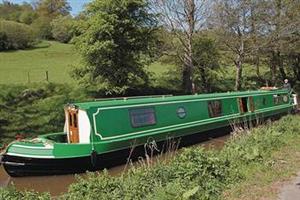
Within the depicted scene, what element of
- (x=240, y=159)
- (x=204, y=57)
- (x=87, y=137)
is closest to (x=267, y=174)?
(x=240, y=159)

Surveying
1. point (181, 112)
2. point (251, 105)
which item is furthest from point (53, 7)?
point (181, 112)

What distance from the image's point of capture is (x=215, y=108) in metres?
21.1

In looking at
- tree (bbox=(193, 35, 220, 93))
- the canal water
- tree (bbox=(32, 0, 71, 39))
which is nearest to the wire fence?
tree (bbox=(193, 35, 220, 93))

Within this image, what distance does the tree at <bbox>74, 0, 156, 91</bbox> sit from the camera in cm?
2428

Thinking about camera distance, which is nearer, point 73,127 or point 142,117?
point 73,127

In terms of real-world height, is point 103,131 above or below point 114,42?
below

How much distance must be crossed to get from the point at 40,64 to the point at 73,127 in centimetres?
2353

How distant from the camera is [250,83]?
3541 cm

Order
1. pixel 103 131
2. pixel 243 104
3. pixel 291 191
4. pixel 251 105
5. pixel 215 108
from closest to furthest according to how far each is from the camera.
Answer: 1. pixel 291 191
2. pixel 103 131
3. pixel 215 108
4. pixel 243 104
5. pixel 251 105

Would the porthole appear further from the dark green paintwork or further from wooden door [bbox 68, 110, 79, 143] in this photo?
wooden door [bbox 68, 110, 79, 143]

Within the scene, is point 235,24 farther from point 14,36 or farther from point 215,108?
point 14,36

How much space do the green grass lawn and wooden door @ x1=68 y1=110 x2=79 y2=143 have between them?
1081cm

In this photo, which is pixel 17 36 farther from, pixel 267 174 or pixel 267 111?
pixel 267 174

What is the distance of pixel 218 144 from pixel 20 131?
7.82m
